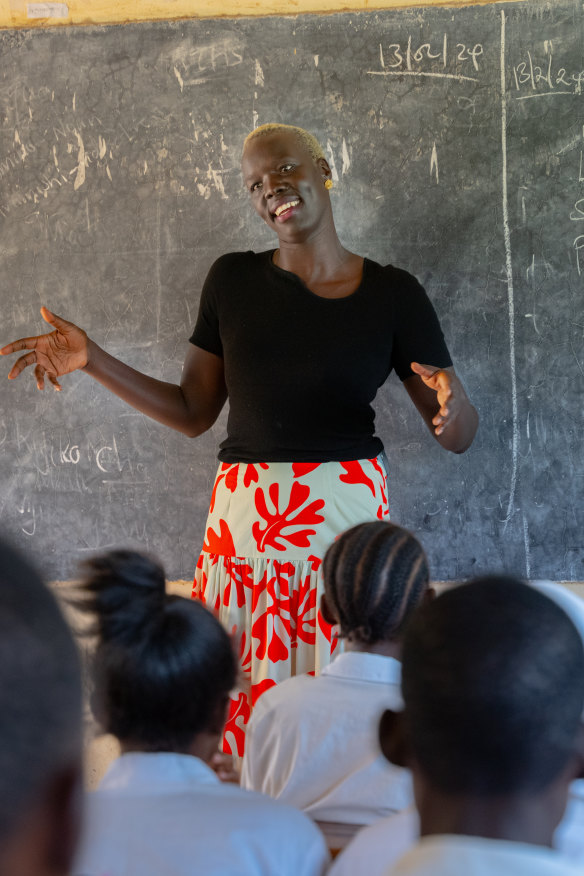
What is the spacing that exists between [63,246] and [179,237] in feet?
1.45

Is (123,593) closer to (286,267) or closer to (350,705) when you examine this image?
(350,705)

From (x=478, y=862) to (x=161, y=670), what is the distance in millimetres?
640

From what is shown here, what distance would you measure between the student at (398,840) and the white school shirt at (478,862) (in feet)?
0.83

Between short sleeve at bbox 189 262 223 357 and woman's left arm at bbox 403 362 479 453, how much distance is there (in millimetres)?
511

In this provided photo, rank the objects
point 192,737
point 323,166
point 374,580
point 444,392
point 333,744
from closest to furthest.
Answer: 1. point 192,737
2. point 333,744
3. point 374,580
4. point 444,392
5. point 323,166

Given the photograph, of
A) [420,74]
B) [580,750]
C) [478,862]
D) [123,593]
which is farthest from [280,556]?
[420,74]

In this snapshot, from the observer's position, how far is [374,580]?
1.47 metres

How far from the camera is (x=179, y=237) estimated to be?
123 inches

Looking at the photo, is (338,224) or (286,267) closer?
(286,267)

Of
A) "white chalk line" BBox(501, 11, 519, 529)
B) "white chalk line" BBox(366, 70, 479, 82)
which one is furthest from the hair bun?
"white chalk line" BBox(366, 70, 479, 82)

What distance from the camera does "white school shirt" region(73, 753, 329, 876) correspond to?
0.90m

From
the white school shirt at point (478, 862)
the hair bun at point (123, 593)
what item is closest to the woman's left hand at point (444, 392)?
the hair bun at point (123, 593)

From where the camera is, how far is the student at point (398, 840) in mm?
893

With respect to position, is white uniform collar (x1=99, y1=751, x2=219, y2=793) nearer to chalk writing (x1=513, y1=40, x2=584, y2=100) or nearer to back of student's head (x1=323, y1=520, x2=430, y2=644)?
back of student's head (x1=323, y1=520, x2=430, y2=644)
